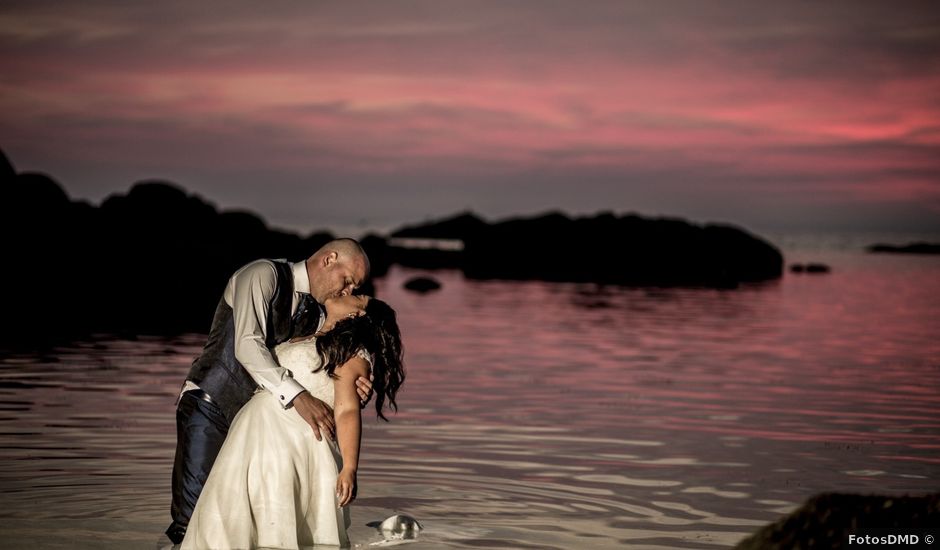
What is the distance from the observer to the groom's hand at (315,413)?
7.89 meters

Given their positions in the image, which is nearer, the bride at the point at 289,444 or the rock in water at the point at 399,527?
the bride at the point at 289,444

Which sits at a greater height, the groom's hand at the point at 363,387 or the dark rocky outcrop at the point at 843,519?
the groom's hand at the point at 363,387

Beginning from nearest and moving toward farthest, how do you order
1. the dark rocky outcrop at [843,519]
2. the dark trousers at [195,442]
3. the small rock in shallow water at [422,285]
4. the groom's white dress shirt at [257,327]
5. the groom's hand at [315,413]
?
the dark rocky outcrop at [843,519] → the groom's white dress shirt at [257,327] → the groom's hand at [315,413] → the dark trousers at [195,442] → the small rock in shallow water at [422,285]

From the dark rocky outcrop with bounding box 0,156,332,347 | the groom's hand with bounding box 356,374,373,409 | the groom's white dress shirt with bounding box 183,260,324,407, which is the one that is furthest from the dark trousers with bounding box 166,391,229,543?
the dark rocky outcrop with bounding box 0,156,332,347

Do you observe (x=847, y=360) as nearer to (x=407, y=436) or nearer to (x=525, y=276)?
(x=407, y=436)

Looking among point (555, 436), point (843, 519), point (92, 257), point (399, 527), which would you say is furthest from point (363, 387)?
point (92, 257)

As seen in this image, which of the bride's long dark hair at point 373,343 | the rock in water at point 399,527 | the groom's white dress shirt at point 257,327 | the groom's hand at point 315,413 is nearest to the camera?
the groom's white dress shirt at point 257,327

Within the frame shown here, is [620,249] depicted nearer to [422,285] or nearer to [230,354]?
[422,285]

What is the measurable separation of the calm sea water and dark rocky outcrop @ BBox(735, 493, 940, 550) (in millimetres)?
3357

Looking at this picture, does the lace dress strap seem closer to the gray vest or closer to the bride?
the bride

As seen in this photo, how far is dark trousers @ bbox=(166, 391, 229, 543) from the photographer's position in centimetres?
832

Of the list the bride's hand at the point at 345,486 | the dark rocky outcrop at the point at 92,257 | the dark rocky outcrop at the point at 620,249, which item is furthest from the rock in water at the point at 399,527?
the dark rocky outcrop at the point at 620,249

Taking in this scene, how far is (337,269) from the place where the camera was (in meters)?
8.00

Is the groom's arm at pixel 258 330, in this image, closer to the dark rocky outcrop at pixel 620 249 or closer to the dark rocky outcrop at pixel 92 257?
the dark rocky outcrop at pixel 92 257
